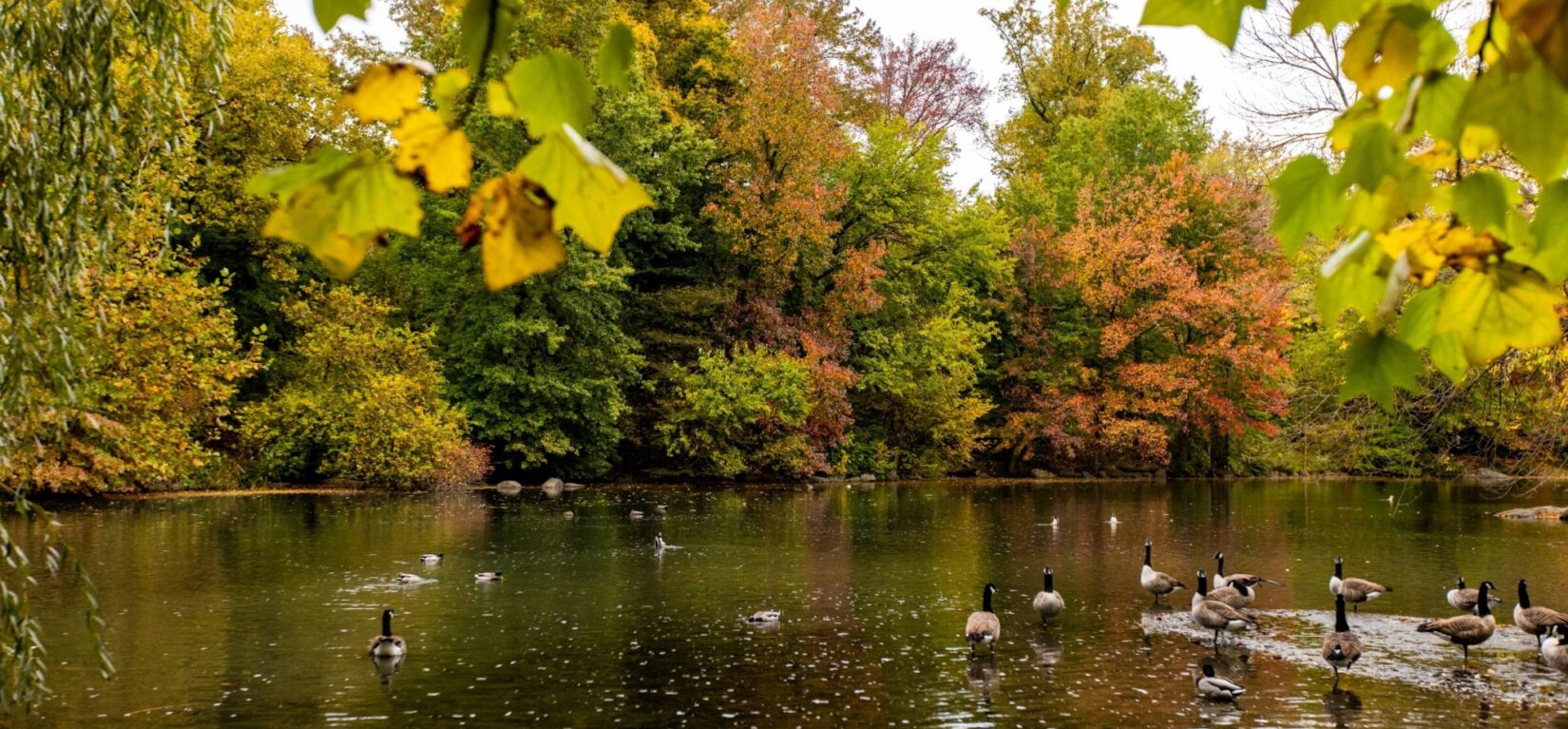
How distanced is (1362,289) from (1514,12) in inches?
15.0

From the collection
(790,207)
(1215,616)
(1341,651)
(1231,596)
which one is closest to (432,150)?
(1341,651)

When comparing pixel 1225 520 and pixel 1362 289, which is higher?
pixel 1362 289

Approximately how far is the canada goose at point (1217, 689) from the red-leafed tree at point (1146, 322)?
30.3 m

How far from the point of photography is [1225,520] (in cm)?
2866

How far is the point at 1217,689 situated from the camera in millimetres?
11625

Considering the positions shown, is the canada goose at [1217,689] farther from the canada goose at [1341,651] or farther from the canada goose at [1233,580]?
the canada goose at [1233,580]

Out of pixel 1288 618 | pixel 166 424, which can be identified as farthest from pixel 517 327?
pixel 1288 618

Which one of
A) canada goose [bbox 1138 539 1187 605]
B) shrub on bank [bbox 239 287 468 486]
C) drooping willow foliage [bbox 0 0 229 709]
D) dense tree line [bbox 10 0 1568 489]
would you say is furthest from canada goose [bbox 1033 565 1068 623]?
shrub on bank [bbox 239 287 468 486]

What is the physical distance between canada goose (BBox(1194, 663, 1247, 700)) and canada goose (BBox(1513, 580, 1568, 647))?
15.0 ft

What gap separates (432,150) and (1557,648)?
14.9 meters

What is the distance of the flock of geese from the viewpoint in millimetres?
12664

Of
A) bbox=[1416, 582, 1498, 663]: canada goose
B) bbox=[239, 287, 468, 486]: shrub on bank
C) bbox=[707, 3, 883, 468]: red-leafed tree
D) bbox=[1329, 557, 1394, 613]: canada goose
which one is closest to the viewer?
bbox=[1416, 582, 1498, 663]: canada goose

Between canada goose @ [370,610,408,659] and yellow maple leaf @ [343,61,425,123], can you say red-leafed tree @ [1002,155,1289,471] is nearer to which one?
canada goose @ [370,610,408,659]

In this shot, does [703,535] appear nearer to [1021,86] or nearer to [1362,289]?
[1362,289]
